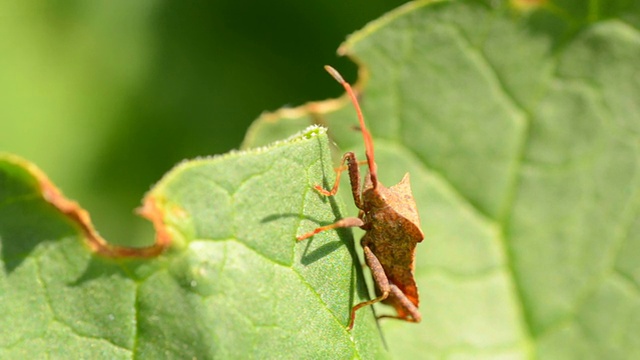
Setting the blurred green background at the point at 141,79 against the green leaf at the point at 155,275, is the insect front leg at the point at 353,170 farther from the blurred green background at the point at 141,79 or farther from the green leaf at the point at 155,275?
the blurred green background at the point at 141,79

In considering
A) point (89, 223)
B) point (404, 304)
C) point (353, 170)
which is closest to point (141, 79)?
point (353, 170)

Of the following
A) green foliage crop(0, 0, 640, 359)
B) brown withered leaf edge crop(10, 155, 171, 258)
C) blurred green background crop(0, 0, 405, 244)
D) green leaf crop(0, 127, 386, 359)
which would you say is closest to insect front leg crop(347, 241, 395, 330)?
green foliage crop(0, 0, 640, 359)

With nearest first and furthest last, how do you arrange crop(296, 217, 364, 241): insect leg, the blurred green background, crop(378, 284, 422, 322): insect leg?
crop(296, 217, 364, 241): insect leg → crop(378, 284, 422, 322): insect leg → the blurred green background

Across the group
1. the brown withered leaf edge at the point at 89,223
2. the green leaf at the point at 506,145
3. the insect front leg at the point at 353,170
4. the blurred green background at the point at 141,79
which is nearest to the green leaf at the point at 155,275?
the brown withered leaf edge at the point at 89,223

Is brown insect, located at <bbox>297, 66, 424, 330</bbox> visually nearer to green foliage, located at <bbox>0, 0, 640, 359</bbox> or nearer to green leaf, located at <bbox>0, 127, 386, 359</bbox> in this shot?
green foliage, located at <bbox>0, 0, 640, 359</bbox>

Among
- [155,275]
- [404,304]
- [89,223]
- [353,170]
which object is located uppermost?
[89,223]

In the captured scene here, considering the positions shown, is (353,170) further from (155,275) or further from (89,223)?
(89,223)
